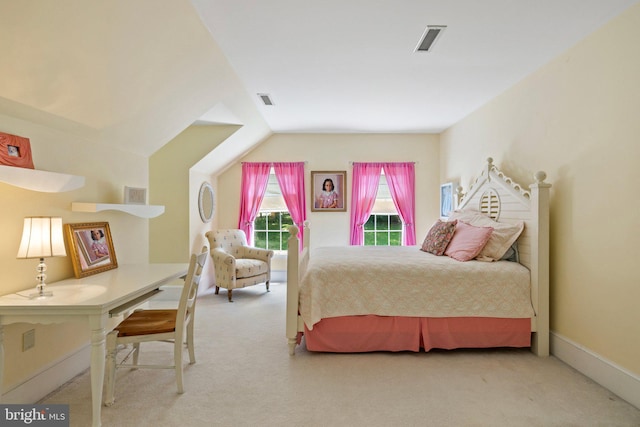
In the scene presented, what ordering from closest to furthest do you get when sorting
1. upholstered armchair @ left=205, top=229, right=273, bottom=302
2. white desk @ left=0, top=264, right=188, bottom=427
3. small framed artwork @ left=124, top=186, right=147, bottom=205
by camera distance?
1. white desk @ left=0, top=264, right=188, bottom=427
2. small framed artwork @ left=124, top=186, right=147, bottom=205
3. upholstered armchair @ left=205, top=229, right=273, bottom=302

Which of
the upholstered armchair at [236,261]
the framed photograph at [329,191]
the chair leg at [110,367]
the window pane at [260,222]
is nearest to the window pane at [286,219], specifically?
the window pane at [260,222]

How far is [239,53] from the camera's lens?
315cm

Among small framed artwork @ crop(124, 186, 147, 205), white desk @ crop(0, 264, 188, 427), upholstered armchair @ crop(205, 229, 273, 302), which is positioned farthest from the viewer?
upholstered armchair @ crop(205, 229, 273, 302)

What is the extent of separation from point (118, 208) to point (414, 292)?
252cm

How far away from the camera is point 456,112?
4906 mm

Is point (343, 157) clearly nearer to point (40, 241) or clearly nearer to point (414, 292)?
point (414, 292)

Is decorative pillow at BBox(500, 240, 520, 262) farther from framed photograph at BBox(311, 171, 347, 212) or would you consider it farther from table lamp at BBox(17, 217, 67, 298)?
table lamp at BBox(17, 217, 67, 298)

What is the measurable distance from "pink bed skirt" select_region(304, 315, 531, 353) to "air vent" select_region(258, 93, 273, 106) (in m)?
2.58

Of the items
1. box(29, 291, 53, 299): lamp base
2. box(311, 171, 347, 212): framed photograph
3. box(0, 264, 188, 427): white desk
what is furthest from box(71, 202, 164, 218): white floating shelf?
box(311, 171, 347, 212): framed photograph

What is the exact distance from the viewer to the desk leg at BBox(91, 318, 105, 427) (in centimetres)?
193

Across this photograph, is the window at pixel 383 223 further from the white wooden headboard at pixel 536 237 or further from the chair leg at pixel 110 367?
the chair leg at pixel 110 367

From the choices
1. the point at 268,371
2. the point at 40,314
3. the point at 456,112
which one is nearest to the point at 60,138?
the point at 40,314

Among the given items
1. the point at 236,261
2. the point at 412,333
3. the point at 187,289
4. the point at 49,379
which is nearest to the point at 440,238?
the point at 412,333

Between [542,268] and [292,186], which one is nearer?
[542,268]
